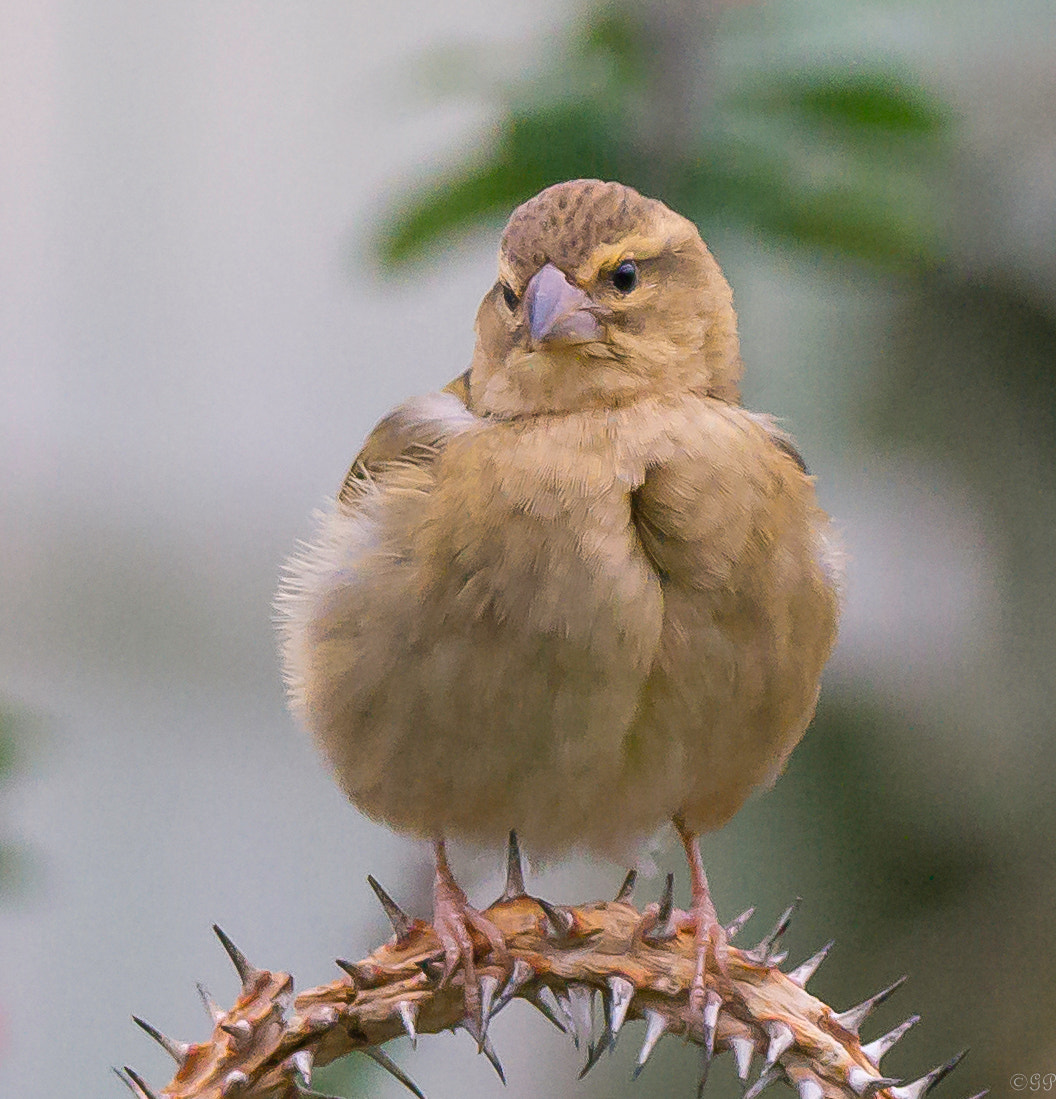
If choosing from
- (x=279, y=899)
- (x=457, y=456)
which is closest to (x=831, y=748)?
(x=279, y=899)

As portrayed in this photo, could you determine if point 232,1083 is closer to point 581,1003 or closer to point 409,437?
point 581,1003

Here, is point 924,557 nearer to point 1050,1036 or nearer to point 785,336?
point 785,336

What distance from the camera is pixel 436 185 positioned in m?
1.94

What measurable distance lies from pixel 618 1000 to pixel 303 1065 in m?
0.26

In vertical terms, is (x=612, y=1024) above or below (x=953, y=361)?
below

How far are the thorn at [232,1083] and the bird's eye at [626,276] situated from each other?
2.78 ft

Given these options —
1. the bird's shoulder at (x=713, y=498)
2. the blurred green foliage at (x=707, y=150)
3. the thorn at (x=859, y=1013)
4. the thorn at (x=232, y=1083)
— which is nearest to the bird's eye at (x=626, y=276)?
the bird's shoulder at (x=713, y=498)

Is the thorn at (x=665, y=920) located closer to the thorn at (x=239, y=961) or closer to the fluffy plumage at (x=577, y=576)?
the fluffy plumage at (x=577, y=576)

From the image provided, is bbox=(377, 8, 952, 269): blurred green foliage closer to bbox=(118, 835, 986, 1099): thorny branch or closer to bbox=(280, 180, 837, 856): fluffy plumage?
bbox=(280, 180, 837, 856): fluffy plumage

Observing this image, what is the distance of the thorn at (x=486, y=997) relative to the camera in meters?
1.03

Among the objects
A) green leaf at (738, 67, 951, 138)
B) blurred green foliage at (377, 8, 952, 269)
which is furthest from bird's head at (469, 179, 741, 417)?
green leaf at (738, 67, 951, 138)

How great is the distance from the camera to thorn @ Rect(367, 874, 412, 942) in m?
1.07

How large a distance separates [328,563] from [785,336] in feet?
5.19

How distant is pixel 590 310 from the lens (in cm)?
142
